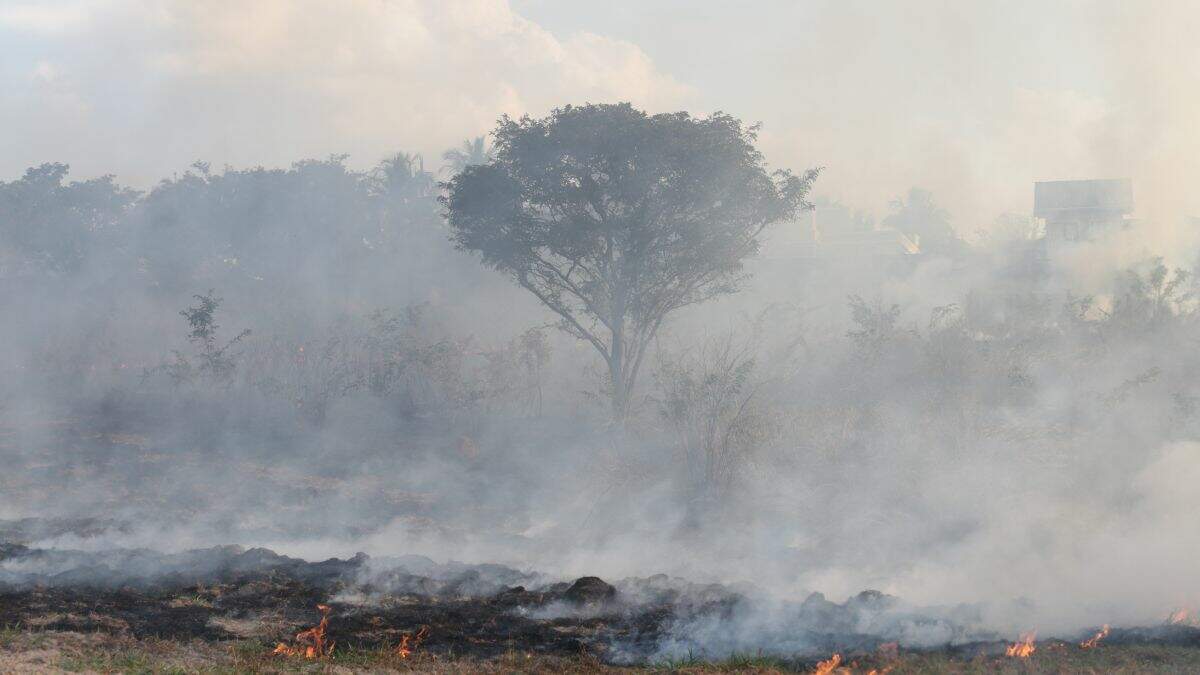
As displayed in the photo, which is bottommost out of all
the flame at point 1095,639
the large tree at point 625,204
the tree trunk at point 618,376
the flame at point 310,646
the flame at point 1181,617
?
the flame at point 310,646

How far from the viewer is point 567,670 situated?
9.34 m

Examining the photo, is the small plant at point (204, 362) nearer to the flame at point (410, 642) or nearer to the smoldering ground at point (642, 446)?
the smoldering ground at point (642, 446)

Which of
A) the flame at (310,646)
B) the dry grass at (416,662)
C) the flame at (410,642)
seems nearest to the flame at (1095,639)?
the dry grass at (416,662)

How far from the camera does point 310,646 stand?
994cm

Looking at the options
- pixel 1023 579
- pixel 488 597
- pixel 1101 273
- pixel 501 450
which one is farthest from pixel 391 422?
pixel 1101 273

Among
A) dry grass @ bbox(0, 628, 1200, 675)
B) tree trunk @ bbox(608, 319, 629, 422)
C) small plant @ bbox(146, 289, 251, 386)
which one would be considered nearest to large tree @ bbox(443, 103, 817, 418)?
tree trunk @ bbox(608, 319, 629, 422)

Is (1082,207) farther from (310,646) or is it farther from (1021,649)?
(310,646)

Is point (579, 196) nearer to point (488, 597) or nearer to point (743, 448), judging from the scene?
point (743, 448)

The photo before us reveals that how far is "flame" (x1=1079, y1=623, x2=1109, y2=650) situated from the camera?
9359 mm

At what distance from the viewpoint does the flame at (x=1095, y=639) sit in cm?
936

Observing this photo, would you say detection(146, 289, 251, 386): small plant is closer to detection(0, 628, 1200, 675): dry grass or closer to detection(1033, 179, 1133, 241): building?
detection(0, 628, 1200, 675): dry grass

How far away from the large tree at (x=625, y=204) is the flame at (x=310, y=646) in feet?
39.0

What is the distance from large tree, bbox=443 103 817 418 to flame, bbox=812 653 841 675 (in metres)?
12.7

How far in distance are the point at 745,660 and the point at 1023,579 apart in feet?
18.1
